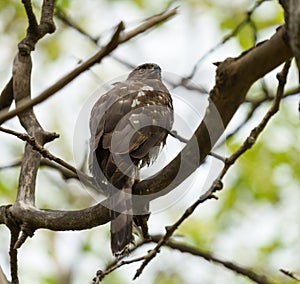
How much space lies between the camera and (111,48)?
187cm

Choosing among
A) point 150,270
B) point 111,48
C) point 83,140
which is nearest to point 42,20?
point 83,140

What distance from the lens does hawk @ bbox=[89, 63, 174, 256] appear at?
3.88 meters

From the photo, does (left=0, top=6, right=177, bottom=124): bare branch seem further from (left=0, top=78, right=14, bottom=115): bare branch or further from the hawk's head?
the hawk's head

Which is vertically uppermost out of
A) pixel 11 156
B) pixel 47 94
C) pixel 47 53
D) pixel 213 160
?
pixel 47 53

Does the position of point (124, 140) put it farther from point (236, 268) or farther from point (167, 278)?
point (167, 278)

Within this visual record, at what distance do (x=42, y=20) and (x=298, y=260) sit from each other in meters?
5.78

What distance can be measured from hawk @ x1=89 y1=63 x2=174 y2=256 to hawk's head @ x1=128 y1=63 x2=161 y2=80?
2.58 feet

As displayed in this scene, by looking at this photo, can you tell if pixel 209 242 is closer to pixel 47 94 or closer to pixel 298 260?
pixel 298 260

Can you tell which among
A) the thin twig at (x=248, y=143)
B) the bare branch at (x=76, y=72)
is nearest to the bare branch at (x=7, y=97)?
the thin twig at (x=248, y=143)

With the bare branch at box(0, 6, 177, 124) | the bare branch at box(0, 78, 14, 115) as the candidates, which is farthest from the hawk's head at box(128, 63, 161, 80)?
the bare branch at box(0, 6, 177, 124)

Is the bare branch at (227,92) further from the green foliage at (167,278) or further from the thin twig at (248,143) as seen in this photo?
the green foliage at (167,278)

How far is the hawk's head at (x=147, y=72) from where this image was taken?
570cm

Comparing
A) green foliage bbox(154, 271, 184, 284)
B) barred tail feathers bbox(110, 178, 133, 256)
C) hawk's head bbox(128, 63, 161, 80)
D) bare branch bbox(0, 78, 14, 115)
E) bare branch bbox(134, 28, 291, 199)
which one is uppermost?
green foliage bbox(154, 271, 184, 284)

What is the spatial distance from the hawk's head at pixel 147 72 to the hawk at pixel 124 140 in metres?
0.79
